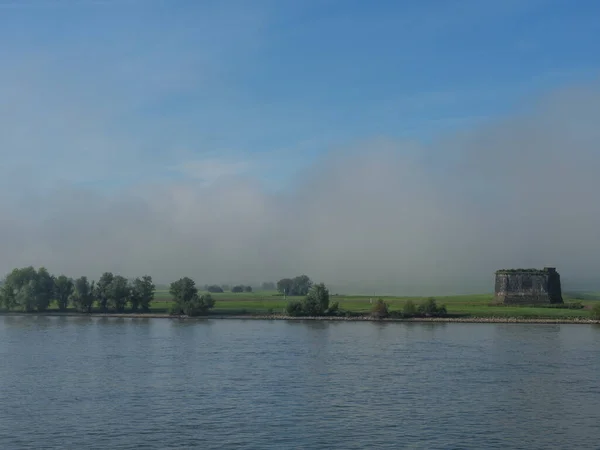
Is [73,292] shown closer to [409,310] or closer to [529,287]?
[409,310]

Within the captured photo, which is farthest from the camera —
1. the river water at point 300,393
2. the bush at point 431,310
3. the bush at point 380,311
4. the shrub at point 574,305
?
the shrub at point 574,305

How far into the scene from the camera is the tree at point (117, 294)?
107625mm

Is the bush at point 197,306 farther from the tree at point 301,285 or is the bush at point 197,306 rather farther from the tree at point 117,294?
the tree at point 301,285

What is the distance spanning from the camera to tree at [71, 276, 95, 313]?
354ft

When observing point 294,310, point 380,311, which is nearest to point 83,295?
point 294,310

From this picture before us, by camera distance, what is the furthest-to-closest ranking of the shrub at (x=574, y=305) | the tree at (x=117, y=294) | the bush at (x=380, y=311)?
the tree at (x=117, y=294), the shrub at (x=574, y=305), the bush at (x=380, y=311)

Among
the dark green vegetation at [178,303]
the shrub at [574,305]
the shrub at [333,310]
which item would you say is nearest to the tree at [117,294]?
the dark green vegetation at [178,303]

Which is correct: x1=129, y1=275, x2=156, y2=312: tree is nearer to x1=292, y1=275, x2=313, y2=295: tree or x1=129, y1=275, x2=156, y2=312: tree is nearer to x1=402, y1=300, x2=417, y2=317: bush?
x1=402, y1=300, x2=417, y2=317: bush

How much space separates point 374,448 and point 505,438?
5.87 meters

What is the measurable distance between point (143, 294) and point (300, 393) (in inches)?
3032

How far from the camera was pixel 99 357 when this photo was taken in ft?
168

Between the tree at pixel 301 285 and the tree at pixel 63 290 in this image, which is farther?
the tree at pixel 301 285

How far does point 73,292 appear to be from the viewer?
109500 mm

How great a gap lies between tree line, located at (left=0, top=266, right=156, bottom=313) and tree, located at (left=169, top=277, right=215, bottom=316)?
7421 millimetres
